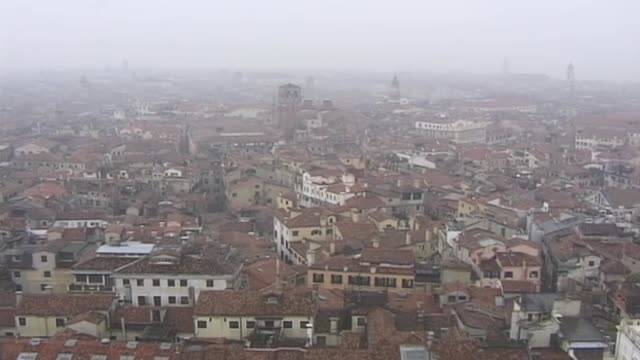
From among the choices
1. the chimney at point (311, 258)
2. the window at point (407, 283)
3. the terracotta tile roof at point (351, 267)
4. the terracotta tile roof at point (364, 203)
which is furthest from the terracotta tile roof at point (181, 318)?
the terracotta tile roof at point (364, 203)

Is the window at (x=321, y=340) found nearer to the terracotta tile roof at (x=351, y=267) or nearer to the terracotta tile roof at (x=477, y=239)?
the terracotta tile roof at (x=351, y=267)

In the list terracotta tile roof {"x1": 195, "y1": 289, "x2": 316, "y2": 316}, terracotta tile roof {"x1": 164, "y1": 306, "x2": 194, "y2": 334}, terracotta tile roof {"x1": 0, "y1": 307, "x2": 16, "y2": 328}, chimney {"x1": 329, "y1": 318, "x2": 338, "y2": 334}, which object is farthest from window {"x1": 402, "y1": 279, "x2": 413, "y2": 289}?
terracotta tile roof {"x1": 0, "y1": 307, "x2": 16, "y2": 328}

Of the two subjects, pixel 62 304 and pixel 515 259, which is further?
pixel 515 259

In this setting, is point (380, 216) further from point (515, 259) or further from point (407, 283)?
point (407, 283)

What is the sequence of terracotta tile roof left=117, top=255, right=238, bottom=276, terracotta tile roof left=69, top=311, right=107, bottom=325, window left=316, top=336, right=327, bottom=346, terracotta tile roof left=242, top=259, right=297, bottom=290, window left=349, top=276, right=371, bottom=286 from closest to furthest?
terracotta tile roof left=69, top=311, right=107, bottom=325 → window left=316, top=336, right=327, bottom=346 → terracotta tile roof left=117, top=255, right=238, bottom=276 → terracotta tile roof left=242, top=259, right=297, bottom=290 → window left=349, top=276, right=371, bottom=286

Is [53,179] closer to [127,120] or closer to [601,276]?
[601,276]

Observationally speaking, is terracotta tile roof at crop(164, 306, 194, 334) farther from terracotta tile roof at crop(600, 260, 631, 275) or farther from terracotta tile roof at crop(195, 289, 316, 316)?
terracotta tile roof at crop(600, 260, 631, 275)

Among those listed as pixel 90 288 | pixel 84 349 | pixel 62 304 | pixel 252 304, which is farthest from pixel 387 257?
pixel 84 349
